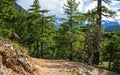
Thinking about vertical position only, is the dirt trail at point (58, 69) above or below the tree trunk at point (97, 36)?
below

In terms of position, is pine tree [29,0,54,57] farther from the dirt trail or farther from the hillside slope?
the hillside slope

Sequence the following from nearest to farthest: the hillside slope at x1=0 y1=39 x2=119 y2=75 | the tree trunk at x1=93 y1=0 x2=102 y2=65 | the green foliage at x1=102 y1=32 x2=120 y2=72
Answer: the hillside slope at x1=0 y1=39 x2=119 y2=75, the tree trunk at x1=93 y1=0 x2=102 y2=65, the green foliage at x1=102 y1=32 x2=120 y2=72

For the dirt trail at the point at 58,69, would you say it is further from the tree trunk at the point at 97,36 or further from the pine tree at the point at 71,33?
the pine tree at the point at 71,33

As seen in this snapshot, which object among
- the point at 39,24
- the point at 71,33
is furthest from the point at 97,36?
the point at 39,24

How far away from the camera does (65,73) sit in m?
21.3

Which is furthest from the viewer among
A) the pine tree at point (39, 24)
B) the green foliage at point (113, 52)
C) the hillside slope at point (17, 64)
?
the pine tree at point (39, 24)

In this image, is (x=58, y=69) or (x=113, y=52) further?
(x=113, y=52)

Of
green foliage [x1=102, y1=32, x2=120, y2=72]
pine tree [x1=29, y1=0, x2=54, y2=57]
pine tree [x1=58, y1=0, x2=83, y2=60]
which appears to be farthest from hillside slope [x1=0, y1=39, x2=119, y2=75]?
pine tree [x1=29, y1=0, x2=54, y2=57]

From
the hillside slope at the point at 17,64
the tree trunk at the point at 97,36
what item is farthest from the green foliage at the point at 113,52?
the hillside slope at the point at 17,64

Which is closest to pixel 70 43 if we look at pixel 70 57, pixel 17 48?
pixel 70 57

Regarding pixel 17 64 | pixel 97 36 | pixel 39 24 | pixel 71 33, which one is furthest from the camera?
pixel 39 24

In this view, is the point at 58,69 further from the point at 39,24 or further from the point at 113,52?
the point at 39,24

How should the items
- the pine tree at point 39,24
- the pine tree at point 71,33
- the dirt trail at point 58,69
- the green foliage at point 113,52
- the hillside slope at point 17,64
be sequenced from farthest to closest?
the pine tree at point 39,24 < the pine tree at point 71,33 < the green foliage at point 113,52 < the dirt trail at point 58,69 < the hillside slope at point 17,64

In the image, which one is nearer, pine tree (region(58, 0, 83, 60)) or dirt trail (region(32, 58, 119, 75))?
dirt trail (region(32, 58, 119, 75))
